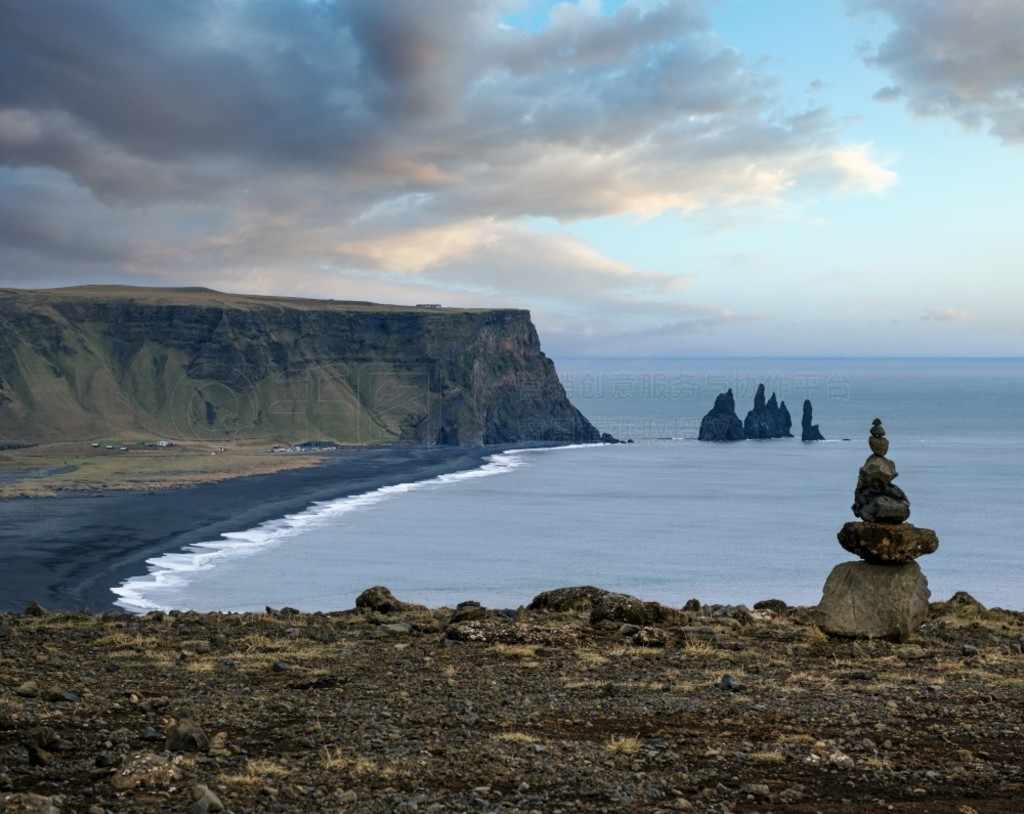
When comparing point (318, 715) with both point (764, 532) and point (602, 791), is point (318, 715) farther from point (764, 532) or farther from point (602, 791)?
point (764, 532)

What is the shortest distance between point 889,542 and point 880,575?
94 cm

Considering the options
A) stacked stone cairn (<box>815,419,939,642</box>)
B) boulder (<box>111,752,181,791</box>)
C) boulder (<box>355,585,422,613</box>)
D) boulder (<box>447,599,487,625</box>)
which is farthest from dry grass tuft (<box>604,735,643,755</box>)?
boulder (<box>355,585,422,613</box>)

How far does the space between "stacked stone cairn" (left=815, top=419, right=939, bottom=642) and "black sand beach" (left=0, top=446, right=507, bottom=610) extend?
151ft

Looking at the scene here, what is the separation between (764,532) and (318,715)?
101m

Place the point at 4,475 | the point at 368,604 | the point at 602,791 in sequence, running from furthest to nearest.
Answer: the point at 4,475, the point at 368,604, the point at 602,791

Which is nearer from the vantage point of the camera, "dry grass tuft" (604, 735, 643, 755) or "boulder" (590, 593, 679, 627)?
"dry grass tuft" (604, 735, 643, 755)

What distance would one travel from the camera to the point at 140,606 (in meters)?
59.0

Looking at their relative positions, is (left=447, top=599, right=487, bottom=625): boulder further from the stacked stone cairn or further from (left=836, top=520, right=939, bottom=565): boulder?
(left=836, top=520, right=939, bottom=565): boulder

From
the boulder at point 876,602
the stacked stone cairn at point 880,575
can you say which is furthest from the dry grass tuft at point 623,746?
the boulder at point 876,602

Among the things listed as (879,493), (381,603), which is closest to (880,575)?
(879,493)

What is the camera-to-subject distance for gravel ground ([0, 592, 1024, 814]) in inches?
464

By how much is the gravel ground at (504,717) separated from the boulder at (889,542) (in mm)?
1926

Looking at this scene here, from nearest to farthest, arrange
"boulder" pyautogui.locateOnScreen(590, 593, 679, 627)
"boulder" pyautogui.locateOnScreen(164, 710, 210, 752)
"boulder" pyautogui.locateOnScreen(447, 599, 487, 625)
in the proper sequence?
"boulder" pyautogui.locateOnScreen(164, 710, 210, 752) < "boulder" pyautogui.locateOnScreen(447, 599, 487, 625) < "boulder" pyautogui.locateOnScreen(590, 593, 679, 627)

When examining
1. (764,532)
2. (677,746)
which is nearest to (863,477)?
(677,746)
